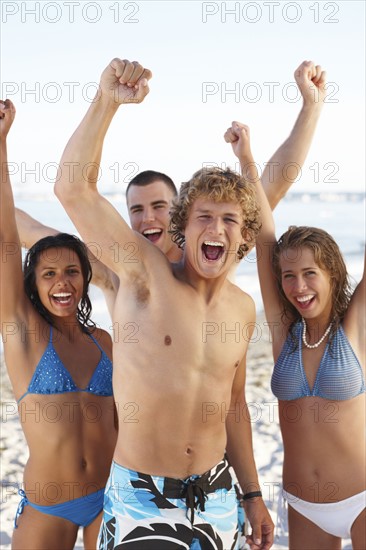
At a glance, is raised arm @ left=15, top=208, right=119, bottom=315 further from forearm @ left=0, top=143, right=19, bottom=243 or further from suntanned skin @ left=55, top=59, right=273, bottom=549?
suntanned skin @ left=55, top=59, right=273, bottom=549

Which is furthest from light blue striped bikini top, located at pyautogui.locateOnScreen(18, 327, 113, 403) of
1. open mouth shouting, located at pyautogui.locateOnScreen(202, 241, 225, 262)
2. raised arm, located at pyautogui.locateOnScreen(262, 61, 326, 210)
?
raised arm, located at pyautogui.locateOnScreen(262, 61, 326, 210)

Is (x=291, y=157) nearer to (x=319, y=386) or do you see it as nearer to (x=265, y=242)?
(x=265, y=242)

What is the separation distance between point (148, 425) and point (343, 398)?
3.16ft

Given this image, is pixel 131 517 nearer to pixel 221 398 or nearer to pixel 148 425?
pixel 148 425

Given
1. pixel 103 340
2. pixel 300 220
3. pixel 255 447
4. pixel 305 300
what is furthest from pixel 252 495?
pixel 300 220

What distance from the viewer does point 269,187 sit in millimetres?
3373

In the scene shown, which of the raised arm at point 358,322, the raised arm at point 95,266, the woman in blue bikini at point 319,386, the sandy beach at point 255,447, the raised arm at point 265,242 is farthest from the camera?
the sandy beach at point 255,447

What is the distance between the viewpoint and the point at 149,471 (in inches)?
90.3

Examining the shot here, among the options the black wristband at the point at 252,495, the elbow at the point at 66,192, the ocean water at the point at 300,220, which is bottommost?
the black wristband at the point at 252,495

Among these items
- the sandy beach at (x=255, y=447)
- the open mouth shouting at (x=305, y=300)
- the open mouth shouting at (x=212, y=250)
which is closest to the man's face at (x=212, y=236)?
the open mouth shouting at (x=212, y=250)

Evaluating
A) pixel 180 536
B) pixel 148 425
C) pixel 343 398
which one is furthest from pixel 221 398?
pixel 343 398

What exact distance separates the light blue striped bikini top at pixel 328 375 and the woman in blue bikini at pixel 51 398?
0.76 metres

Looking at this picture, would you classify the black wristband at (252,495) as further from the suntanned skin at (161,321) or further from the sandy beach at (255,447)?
the sandy beach at (255,447)

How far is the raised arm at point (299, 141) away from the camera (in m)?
3.33
